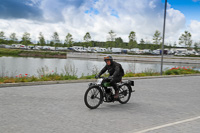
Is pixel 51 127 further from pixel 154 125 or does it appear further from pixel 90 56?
pixel 90 56

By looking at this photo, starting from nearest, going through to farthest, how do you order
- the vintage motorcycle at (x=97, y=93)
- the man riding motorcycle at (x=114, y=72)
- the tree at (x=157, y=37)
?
the vintage motorcycle at (x=97, y=93)
the man riding motorcycle at (x=114, y=72)
the tree at (x=157, y=37)

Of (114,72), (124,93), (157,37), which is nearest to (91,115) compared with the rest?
(114,72)

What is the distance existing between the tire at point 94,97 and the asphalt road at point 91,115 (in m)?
0.17

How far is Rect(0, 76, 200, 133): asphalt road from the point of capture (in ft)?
16.3

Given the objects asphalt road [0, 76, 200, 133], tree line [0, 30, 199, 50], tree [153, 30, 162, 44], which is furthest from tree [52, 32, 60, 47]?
asphalt road [0, 76, 200, 133]

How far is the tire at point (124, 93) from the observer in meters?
7.76

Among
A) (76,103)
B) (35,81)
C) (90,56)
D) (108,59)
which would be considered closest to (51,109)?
(76,103)

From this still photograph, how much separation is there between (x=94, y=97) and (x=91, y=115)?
2.83 ft

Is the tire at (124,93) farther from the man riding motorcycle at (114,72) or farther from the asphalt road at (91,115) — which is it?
the man riding motorcycle at (114,72)

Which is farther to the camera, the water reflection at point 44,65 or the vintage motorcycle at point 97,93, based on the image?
the water reflection at point 44,65

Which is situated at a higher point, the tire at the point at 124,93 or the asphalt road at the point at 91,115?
the tire at the point at 124,93

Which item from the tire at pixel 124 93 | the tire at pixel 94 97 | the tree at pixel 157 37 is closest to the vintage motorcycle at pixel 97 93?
the tire at pixel 94 97

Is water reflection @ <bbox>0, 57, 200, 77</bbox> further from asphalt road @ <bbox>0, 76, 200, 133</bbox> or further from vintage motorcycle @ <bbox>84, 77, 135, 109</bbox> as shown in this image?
vintage motorcycle @ <bbox>84, 77, 135, 109</bbox>

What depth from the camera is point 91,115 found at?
6129 millimetres
